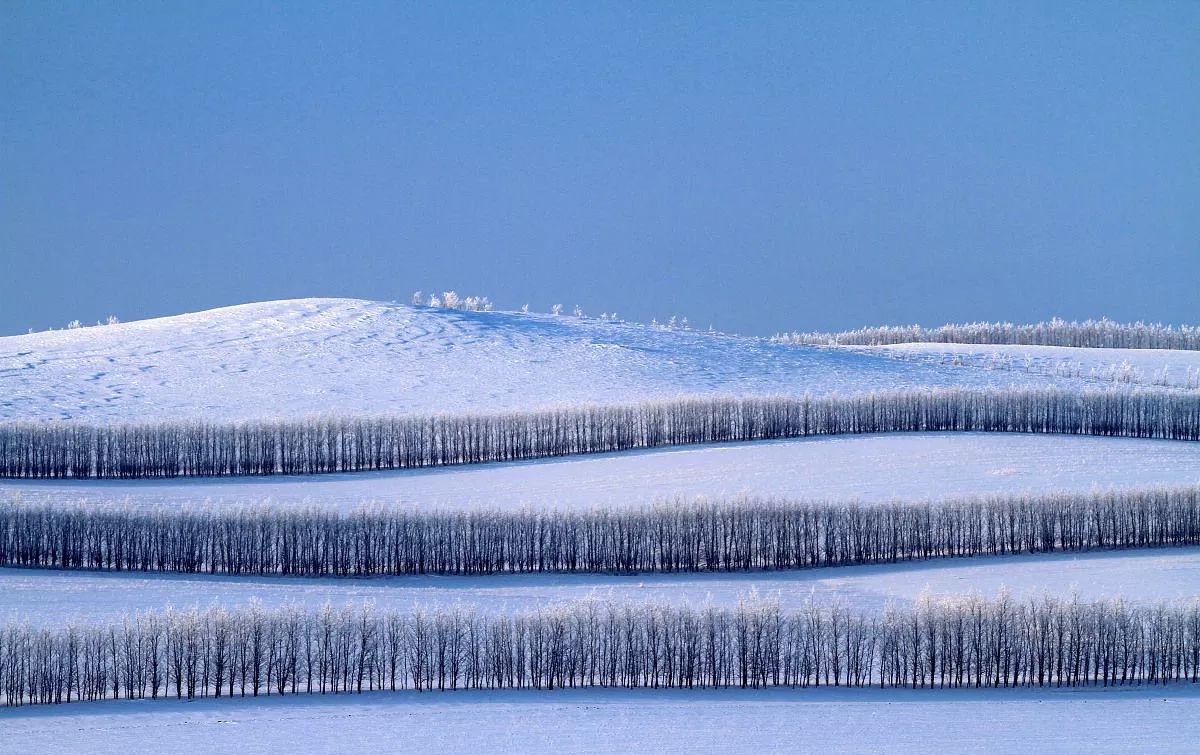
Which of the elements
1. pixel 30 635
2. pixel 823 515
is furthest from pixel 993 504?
pixel 30 635

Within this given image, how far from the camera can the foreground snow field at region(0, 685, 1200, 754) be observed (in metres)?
18.0

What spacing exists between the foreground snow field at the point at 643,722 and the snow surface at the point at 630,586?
3999 millimetres

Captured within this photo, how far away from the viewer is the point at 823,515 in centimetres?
2911

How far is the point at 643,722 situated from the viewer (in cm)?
1908

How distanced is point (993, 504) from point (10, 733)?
21.1m

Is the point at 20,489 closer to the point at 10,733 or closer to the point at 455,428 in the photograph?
the point at 455,428

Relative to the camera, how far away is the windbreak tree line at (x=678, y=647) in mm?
20984

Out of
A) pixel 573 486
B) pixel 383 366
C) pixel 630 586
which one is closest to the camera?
pixel 630 586

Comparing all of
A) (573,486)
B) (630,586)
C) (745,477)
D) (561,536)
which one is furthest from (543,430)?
(630,586)

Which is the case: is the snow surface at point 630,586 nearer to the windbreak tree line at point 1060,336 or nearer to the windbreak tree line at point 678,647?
the windbreak tree line at point 678,647

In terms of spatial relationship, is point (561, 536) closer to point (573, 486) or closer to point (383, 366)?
point (573, 486)

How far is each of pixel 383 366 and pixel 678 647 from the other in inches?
1297

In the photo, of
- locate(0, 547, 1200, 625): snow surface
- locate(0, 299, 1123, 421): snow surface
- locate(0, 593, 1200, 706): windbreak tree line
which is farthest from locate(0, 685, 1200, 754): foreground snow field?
locate(0, 299, 1123, 421): snow surface

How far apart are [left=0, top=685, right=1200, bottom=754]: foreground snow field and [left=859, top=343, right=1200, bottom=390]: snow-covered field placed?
35504 mm
